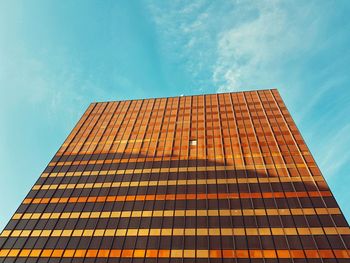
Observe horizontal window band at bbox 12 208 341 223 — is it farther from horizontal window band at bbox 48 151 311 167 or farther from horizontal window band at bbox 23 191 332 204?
horizontal window band at bbox 48 151 311 167

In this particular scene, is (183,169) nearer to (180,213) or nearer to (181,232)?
(180,213)

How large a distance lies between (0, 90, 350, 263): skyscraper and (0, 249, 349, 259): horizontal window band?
0.43 ft

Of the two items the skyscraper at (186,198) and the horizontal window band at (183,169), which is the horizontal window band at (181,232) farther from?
the horizontal window band at (183,169)

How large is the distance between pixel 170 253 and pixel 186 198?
9.68 meters

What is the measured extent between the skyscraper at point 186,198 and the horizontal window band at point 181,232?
0.14 metres

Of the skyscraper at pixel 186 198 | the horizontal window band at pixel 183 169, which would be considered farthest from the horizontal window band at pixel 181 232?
the horizontal window band at pixel 183 169

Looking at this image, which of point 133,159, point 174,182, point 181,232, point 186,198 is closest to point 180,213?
point 186,198

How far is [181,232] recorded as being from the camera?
38.8 metres

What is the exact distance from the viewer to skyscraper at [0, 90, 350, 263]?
120 ft

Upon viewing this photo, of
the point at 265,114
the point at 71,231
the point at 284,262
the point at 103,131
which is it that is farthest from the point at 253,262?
A: the point at 103,131

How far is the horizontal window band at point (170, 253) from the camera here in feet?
111

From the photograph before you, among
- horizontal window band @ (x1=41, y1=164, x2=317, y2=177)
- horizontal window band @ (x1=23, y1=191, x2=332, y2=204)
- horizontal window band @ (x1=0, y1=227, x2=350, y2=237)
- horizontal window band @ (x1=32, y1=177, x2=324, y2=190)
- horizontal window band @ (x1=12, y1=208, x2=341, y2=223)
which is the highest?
horizontal window band @ (x1=41, y1=164, x2=317, y2=177)

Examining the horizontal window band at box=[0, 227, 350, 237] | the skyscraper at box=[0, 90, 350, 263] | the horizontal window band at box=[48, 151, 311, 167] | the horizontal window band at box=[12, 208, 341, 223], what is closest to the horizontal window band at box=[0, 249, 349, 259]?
the skyscraper at box=[0, 90, 350, 263]

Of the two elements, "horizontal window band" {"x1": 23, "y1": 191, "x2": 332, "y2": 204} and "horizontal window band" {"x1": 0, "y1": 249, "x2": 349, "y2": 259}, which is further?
"horizontal window band" {"x1": 23, "y1": 191, "x2": 332, "y2": 204}
